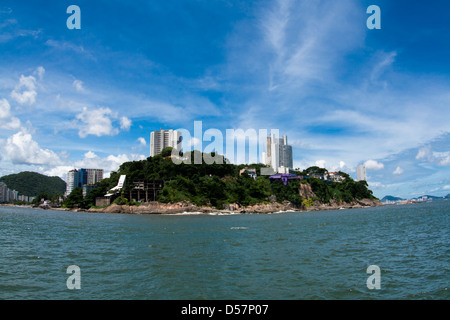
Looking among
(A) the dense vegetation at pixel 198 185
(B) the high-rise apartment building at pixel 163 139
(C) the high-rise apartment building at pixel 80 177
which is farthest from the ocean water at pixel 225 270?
(C) the high-rise apartment building at pixel 80 177

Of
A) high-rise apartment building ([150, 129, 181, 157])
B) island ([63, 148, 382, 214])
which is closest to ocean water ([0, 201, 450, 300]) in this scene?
island ([63, 148, 382, 214])

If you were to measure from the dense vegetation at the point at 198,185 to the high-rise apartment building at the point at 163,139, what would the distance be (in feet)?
157

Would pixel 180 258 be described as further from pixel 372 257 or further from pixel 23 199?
pixel 23 199

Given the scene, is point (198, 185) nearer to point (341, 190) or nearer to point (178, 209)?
point (178, 209)

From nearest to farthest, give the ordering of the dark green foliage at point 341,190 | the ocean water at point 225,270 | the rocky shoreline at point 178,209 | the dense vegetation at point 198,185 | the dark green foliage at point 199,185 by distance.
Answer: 1. the ocean water at point 225,270
2. the rocky shoreline at point 178,209
3. the dark green foliage at point 199,185
4. the dense vegetation at point 198,185
5. the dark green foliage at point 341,190

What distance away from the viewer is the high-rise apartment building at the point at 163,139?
518ft

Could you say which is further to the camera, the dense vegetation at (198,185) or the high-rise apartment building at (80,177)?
the high-rise apartment building at (80,177)

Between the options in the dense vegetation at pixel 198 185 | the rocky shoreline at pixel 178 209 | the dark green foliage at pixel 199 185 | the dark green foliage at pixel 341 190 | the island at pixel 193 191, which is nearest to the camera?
the rocky shoreline at pixel 178 209

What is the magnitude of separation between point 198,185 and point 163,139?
7692 cm

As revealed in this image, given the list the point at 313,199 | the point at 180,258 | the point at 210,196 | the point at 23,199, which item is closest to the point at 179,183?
the point at 210,196

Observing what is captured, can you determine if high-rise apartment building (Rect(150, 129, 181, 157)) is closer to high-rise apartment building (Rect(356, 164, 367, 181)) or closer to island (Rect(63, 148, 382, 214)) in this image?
island (Rect(63, 148, 382, 214))

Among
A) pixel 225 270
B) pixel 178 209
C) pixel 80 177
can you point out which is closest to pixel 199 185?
pixel 178 209

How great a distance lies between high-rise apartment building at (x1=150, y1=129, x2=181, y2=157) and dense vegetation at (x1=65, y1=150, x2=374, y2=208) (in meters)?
47.8

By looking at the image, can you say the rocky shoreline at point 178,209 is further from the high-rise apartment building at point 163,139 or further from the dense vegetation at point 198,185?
the high-rise apartment building at point 163,139
